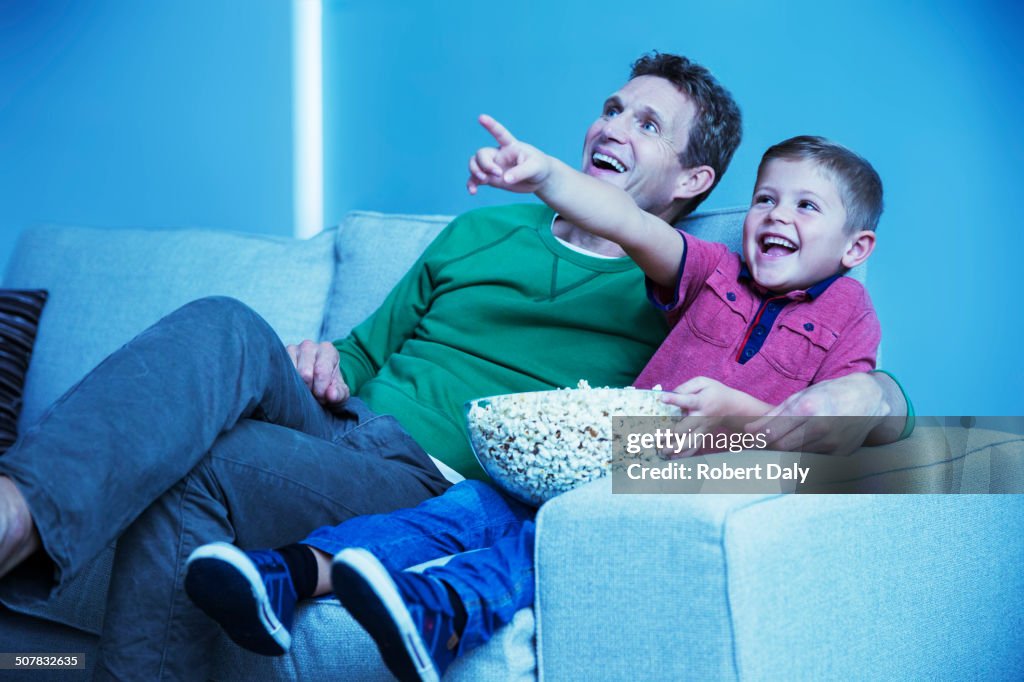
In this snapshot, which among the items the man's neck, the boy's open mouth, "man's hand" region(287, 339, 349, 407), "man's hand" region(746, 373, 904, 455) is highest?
the boy's open mouth

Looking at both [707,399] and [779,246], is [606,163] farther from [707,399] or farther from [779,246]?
[707,399]

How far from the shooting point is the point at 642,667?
A: 94 centimetres

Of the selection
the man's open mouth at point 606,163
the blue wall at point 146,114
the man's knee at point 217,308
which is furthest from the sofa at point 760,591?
the blue wall at point 146,114

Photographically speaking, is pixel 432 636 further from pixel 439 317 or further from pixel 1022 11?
pixel 1022 11

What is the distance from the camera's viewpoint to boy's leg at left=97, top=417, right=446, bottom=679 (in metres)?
1.02

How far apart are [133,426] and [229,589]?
0.19m

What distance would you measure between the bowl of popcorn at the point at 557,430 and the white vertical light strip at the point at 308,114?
1846 mm

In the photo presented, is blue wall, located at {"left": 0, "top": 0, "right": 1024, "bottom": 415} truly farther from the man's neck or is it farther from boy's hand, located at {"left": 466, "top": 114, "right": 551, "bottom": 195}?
boy's hand, located at {"left": 466, "top": 114, "right": 551, "bottom": 195}

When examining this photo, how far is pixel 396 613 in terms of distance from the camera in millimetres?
875

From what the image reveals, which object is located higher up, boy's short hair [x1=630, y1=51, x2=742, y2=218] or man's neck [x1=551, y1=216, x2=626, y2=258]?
boy's short hair [x1=630, y1=51, x2=742, y2=218]

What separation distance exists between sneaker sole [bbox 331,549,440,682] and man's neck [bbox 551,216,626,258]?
2.84 feet

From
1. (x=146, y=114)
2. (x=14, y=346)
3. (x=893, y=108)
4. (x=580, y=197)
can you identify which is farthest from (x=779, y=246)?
(x=146, y=114)

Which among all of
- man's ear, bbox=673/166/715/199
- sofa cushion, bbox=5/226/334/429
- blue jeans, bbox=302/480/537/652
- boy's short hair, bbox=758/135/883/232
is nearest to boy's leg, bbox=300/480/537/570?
blue jeans, bbox=302/480/537/652

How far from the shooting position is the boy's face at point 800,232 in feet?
4.39
